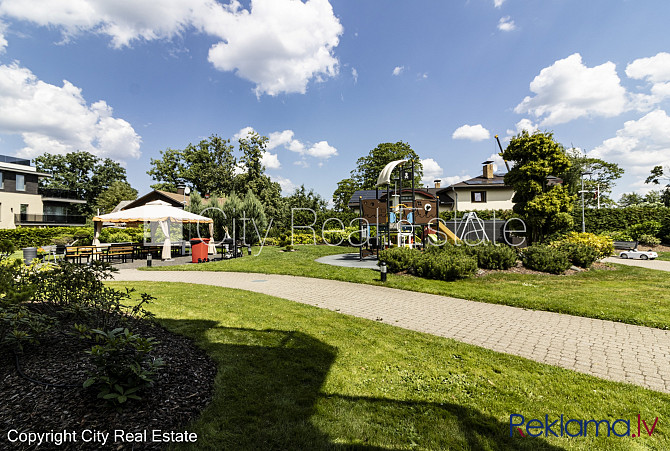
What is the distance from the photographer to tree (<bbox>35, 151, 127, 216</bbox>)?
192 ft

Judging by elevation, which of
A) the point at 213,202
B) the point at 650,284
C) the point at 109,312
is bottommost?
the point at 650,284

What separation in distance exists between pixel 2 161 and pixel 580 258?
51.3 m

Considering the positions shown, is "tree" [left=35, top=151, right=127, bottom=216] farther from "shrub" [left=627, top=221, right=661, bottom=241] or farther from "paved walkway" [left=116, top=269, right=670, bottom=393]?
"shrub" [left=627, top=221, right=661, bottom=241]

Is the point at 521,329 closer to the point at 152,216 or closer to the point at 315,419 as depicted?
the point at 315,419

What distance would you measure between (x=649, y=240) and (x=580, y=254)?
1491cm

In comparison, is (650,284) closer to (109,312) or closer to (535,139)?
(535,139)

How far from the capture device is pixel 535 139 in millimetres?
14234

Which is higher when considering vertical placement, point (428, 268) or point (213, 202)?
point (213, 202)

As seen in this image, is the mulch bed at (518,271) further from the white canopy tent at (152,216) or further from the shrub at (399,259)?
the white canopy tent at (152,216)

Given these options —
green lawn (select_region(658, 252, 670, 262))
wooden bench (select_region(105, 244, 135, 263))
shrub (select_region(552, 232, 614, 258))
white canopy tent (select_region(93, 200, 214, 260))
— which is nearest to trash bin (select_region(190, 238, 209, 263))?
white canopy tent (select_region(93, 200, 214, 260))

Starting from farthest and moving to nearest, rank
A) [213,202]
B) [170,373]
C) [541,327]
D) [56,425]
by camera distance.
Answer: [213,202], [541,327], [170,373], [56,425]

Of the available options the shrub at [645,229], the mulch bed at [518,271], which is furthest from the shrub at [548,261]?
the shrub at [645,229]

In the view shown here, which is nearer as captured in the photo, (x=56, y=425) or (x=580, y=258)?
(x=56, y=425)

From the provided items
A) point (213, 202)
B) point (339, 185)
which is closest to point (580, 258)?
point (213, 202)
